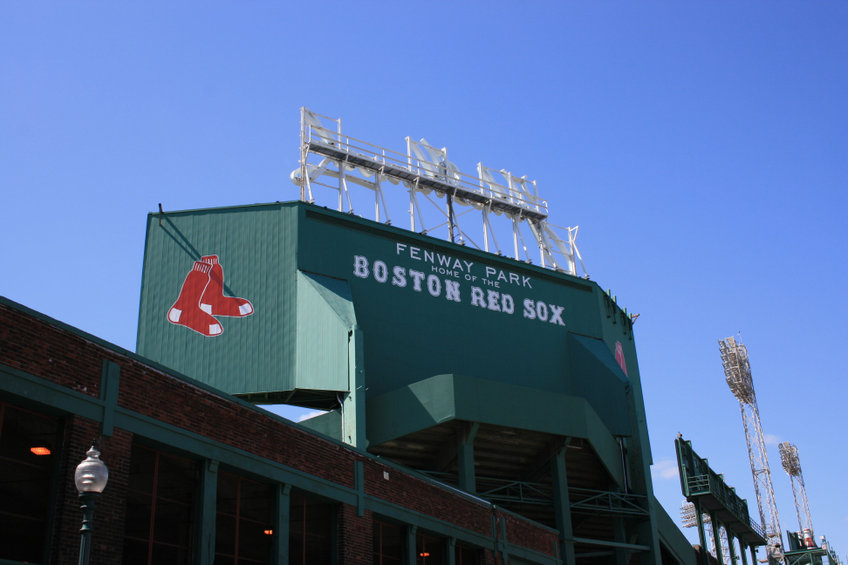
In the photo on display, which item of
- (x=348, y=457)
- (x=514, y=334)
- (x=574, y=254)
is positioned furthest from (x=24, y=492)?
(x=574, y=254)

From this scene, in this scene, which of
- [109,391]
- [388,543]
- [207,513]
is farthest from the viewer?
[388,543]

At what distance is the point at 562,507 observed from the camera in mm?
38031

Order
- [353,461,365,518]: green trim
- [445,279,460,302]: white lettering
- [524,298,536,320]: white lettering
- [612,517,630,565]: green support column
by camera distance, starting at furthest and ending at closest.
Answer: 1. [524,298,536,320]: white lettering
2. [445,279,460,302]: white lettering
3. [612,517,630,565]: green support column
4. [353,461,365,518]: green trim

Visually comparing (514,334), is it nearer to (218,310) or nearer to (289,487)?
(218,310)

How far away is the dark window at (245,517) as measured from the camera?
2095 centimetres

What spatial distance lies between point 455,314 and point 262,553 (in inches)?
850

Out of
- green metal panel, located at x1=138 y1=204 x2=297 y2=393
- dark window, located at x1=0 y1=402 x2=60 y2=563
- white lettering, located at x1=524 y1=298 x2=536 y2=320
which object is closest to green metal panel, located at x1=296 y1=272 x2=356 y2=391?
green metal panel, located at x1=138 y1=204 x2=297 y2=393

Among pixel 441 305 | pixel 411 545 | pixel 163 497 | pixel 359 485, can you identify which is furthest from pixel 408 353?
pixel 163 497

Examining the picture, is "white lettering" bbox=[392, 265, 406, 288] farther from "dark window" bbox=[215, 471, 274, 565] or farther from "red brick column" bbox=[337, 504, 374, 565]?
"dark window" bbox=[215, 471, 274, 565]

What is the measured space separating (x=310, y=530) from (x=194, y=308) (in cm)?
1732

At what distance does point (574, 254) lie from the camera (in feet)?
173

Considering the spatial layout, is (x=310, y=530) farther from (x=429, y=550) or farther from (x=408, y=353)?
(x=408, y=353)

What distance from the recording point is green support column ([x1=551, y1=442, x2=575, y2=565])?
1471 inches

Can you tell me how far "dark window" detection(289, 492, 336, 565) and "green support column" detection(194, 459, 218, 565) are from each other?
3213mm
